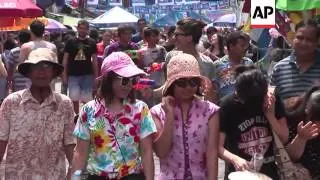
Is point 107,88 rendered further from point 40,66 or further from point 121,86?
point 40,66

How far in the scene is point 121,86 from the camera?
434 cm

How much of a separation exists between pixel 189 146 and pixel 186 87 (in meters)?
0.38

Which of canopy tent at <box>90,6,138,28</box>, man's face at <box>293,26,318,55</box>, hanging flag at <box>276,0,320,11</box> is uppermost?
hanging flag at <box>276,0,320,11</box>

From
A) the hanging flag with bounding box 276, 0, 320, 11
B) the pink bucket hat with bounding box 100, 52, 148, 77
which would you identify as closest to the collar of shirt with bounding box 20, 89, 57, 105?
the pink bucket hat with bounding box 100, 52, 148, 77

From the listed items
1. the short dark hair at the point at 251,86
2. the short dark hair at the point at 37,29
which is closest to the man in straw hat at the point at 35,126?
the short dark hair at the point at 251,86

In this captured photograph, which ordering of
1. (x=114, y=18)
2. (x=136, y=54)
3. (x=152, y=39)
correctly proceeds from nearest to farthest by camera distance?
(x=136, y=54) < (x=152, y=39) < (x=114, y=18)

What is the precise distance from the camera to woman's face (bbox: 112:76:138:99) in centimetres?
433

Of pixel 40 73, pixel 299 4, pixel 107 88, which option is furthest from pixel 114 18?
pixel 107 88

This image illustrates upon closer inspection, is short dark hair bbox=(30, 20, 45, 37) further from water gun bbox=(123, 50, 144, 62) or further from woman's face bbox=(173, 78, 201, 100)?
woman's face bbox=(173, 78, 201, 100)

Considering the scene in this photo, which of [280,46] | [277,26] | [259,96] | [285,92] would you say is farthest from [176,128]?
[280,46]

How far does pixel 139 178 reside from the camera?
14.3 ft

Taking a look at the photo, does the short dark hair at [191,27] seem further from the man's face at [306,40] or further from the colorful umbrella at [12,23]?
the colorful umbrella at [12,23]

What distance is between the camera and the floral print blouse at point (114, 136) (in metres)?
4.29

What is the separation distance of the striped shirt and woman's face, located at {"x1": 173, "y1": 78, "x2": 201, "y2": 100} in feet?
3.65
